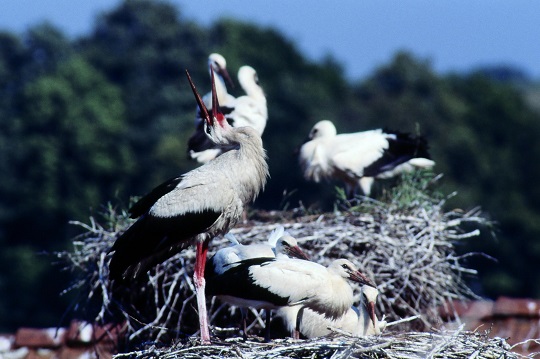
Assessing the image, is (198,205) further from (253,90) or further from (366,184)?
(253,90)

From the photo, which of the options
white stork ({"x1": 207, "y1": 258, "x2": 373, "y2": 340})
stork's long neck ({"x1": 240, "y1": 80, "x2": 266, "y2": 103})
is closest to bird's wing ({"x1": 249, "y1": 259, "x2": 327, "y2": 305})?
white stork ({"x1": 207, "y1": 258, "x2": 373, "y2": 340})

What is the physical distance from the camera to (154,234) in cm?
742

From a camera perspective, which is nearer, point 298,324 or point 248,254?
point 298,324

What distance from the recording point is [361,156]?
34.2 feet

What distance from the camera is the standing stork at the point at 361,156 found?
10.4 meters

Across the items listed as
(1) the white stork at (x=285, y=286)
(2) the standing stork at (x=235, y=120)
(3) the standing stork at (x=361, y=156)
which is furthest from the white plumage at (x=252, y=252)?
(3) the standing stork at (x=361, y=156)

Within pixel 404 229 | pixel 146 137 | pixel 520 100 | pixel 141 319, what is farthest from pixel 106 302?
pixel 520 100

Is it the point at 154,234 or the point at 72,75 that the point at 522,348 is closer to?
the point at 154,234

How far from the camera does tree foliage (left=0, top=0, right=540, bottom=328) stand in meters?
32.1

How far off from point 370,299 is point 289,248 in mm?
692

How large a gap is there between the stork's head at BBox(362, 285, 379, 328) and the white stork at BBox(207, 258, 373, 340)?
0.37 feet

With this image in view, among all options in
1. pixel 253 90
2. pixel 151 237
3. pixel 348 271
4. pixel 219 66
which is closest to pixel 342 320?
pixel 348 271

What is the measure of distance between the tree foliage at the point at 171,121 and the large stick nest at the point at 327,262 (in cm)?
1686

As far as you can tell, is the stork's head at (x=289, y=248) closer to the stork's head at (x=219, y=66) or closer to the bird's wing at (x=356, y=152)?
the bird's wing at (x=356, y=152)
